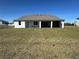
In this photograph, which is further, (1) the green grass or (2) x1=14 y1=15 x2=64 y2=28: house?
(2) x1=14 y1=15 x2=64 y2=28: house

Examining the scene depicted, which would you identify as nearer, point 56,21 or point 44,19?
point 44,19

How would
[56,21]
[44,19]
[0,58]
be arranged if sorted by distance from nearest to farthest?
[0,58] < [44,19] < [56,21]

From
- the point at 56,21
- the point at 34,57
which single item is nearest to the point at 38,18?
the point at 56,21

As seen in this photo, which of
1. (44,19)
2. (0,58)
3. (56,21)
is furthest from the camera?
(56,21)

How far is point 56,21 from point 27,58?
1099 inches

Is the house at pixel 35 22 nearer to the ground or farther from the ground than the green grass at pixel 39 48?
farther from the ground

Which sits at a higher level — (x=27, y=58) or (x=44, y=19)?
(x=44, y=19)

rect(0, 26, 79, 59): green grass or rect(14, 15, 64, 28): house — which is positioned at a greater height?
rect(14, 15, 64, 28): house

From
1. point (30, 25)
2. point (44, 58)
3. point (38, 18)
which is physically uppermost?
point (38, 18)

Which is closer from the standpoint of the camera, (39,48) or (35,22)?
(39,48)

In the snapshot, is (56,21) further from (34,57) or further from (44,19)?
(34,57)

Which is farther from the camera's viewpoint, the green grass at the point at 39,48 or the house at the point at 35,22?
the house at the point at 35,22

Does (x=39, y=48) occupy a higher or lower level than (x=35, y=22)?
lower

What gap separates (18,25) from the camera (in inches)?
1240
